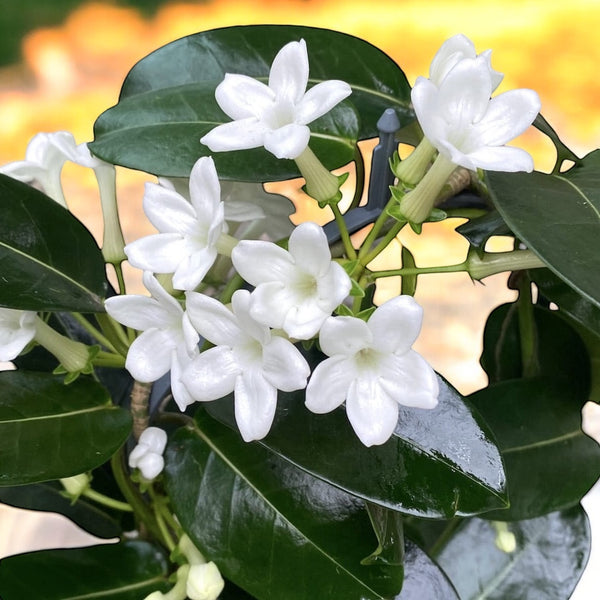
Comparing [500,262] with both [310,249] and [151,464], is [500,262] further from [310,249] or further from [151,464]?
[151,464]

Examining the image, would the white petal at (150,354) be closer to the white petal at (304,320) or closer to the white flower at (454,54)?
the white petal at (304,320)

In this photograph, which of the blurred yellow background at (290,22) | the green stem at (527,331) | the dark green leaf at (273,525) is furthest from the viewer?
the blurred yellow background at (290,22)

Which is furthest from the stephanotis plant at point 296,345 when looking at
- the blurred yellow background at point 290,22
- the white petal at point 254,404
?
the blurred yellow background at point 290,22

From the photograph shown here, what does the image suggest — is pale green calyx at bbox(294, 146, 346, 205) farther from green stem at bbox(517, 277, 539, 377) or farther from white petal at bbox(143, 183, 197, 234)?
green stem at bbox(517, 277, 539, 377)

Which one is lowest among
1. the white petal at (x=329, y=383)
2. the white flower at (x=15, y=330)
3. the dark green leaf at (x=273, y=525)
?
the dark green leaf at (x=273, y=525)

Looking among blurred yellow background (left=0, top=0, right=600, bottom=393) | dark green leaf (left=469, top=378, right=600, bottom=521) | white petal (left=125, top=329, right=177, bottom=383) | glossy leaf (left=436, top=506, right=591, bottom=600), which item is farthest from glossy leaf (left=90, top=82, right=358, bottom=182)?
blurred yellow background (left=0, top=0, right=600, bottom=393)

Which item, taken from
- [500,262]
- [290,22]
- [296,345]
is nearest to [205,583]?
[296,345]

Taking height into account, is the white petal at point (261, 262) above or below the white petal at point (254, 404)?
above
